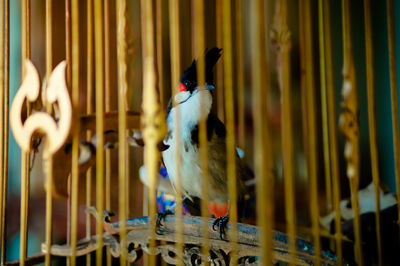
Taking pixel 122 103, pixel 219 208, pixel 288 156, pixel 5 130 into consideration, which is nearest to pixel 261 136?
pixel 288 156

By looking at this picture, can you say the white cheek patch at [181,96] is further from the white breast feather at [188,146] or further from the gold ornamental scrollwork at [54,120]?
the gold ornamental scrollwork at [54,120]

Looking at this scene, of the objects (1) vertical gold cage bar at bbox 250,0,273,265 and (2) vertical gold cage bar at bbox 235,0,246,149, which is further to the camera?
(2) vertical gold cage bar at bbox 235,0,246,149

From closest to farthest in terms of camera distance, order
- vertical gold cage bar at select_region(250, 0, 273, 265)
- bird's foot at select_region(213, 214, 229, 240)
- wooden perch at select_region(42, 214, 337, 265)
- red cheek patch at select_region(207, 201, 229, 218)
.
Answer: vertical gold cage bar at select_region(250, 0, 273, 265)
wooden perch at select_region(42, 214, 337, 265)
bird's foot at select_region(213, 214, 229, 240)
red cheek patch at select_region(207, 201, 229, 218)

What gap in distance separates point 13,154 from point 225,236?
97 centimetres

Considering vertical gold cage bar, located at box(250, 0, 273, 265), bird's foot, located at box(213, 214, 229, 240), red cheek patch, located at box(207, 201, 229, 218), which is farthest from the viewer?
red cheek patch, located at box(207, 201, 229, 218)

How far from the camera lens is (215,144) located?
2.66ft

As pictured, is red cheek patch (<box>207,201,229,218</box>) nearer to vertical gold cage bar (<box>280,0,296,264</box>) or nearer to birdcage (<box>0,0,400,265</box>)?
birdcage (<box>0,0,400,265</box>)

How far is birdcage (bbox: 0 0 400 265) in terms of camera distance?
553 millimetres

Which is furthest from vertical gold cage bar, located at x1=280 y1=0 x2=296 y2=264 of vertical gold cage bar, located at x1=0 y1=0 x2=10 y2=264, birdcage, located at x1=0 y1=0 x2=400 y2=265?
vertical gold cage bar, located at x1=0 y1=0 x2=10 y2=264

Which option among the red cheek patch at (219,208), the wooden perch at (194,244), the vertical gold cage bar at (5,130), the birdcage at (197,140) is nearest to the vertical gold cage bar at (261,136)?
the birdcage at (197,140)

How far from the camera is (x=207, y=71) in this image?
29.7 inches

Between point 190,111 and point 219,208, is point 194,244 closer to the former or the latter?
point 219,208

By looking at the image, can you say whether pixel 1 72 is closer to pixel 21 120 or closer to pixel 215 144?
pixel 21 120

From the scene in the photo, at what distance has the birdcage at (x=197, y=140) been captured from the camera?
0.55m
